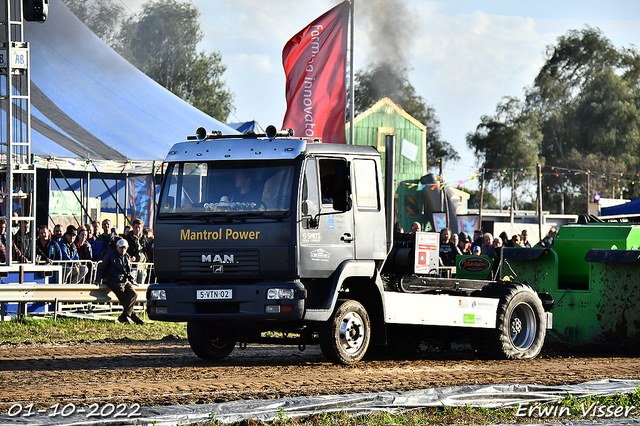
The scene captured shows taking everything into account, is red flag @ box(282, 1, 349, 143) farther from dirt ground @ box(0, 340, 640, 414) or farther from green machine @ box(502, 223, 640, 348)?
dirt ground @ box(0, 340, 640, 414)

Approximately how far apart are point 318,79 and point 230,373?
9170mm

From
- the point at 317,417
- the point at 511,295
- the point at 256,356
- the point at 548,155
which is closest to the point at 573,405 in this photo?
the point at 317,417

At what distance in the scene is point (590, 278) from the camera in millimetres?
12438

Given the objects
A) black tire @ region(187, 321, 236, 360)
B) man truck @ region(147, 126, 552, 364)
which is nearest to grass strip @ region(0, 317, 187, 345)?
black tire @ region(187, 321, 236, 360)

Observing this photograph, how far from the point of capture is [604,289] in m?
12.3

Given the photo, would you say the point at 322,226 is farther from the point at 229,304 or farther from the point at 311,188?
the point at 229,304

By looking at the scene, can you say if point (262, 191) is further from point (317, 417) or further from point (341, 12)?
point (341, 12)

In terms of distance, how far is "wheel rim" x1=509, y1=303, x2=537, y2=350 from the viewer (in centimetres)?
1196

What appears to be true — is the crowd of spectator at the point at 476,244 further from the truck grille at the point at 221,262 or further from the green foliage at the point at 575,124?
the green foliage at the point at 575,124

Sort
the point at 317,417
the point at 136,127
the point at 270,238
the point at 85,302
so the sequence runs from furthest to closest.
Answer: the point at 136,127, the point at 85,302, the point at 270,238, the point at 317,417

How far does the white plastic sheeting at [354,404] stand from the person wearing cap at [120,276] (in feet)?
29.9

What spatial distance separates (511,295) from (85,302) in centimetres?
843

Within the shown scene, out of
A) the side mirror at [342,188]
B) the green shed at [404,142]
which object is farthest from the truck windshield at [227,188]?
the green shed at [404,142]

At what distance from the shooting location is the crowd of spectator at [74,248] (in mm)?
16594
